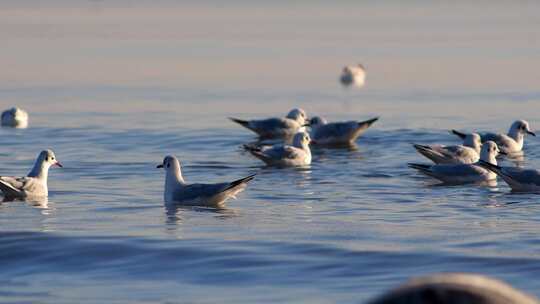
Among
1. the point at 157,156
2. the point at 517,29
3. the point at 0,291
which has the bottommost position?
the point at 0,291

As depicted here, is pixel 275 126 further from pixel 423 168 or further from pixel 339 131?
pixel 423 168

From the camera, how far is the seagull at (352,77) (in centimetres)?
3519

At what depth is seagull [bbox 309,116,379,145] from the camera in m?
25.0

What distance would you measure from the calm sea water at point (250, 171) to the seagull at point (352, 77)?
0.43 metres

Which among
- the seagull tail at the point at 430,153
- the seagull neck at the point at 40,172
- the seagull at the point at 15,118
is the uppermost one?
the seagull at the point at 15,118

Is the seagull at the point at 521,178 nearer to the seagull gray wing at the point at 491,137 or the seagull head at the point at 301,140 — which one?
the seagull gray wing at the point at 491,137

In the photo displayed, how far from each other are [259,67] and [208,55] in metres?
3.81

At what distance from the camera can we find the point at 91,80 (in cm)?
3556

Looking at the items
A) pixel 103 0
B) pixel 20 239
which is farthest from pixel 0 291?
pixel 103 0

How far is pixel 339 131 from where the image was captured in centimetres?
2503

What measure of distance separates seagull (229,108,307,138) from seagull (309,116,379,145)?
0.69 meters

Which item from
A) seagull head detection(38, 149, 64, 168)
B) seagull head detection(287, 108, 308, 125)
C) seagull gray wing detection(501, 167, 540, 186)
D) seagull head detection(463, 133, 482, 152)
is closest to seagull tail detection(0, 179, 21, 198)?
seagull head detection(38, 149, 64, 168)

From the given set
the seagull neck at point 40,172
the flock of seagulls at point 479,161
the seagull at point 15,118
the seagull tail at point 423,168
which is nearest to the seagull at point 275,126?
the flock of seagulls at point 479,161

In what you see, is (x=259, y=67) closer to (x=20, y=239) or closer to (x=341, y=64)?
(x=341, y=64)
